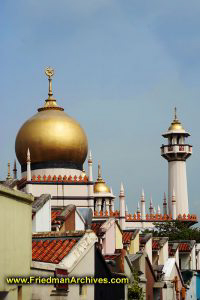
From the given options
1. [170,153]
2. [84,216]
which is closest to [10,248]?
[84,216]

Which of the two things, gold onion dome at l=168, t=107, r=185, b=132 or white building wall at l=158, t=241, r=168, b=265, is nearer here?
white building wall at l=158, t=241, r=168, b=265

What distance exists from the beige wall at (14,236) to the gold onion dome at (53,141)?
41.0m

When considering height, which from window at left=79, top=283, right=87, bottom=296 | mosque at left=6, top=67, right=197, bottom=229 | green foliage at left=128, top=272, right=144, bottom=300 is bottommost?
window at left=79, top=283, right=87, bottom=296

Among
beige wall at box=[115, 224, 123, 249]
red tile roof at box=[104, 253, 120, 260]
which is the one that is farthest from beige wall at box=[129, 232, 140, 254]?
red tile roof at box=[104, 253, 120, 260]

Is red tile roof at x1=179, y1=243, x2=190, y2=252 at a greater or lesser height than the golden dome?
lesser

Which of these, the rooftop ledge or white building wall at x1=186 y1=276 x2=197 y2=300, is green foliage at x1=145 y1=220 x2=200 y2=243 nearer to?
white building wall at x1=186 y1=276 x2=197 y2=300

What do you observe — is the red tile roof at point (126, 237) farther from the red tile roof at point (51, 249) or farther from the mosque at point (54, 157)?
the mosque at point (54, 157)

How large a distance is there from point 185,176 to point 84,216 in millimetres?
54643

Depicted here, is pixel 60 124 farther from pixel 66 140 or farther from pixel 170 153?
pixel 170 153

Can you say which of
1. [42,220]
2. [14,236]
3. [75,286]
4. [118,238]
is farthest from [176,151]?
[14,236]

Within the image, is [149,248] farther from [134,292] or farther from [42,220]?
[42,220]

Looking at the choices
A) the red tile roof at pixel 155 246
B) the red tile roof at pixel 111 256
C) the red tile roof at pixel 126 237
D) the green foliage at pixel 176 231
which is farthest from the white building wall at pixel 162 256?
the green foliage at pixel 176 231

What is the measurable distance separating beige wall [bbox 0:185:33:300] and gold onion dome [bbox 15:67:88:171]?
4102 centimetres

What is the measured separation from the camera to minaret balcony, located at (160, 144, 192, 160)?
7425cm
